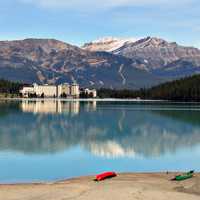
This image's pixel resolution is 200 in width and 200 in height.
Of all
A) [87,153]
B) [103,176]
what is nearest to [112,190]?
[103,176]

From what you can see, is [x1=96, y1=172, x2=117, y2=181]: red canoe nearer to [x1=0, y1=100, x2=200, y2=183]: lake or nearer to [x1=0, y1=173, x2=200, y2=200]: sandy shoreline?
[x1=0, y1=173, x2=200, y2=200]: sandy shoreline

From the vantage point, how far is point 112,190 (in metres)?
27.2

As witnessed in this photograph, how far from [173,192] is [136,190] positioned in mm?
2295

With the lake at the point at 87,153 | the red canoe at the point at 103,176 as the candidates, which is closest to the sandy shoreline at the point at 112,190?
the red canoe at the point at 103,176

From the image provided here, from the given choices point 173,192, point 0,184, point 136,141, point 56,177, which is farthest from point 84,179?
point 136,141

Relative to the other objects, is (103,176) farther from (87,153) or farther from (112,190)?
(87,153)

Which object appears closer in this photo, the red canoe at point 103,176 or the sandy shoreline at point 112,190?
the sandy shoreline at point 112,190

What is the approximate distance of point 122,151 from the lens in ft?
173

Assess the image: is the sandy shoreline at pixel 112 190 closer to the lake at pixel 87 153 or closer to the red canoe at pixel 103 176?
the red canoe at pixel 103 176

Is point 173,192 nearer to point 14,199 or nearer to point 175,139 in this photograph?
point 14,199

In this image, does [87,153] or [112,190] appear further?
[87,153]

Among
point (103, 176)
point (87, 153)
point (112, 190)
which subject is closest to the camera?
point (112, 190)

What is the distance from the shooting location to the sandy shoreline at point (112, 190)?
1008 inches

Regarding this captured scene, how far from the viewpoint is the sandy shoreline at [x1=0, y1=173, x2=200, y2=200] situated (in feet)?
84.0
